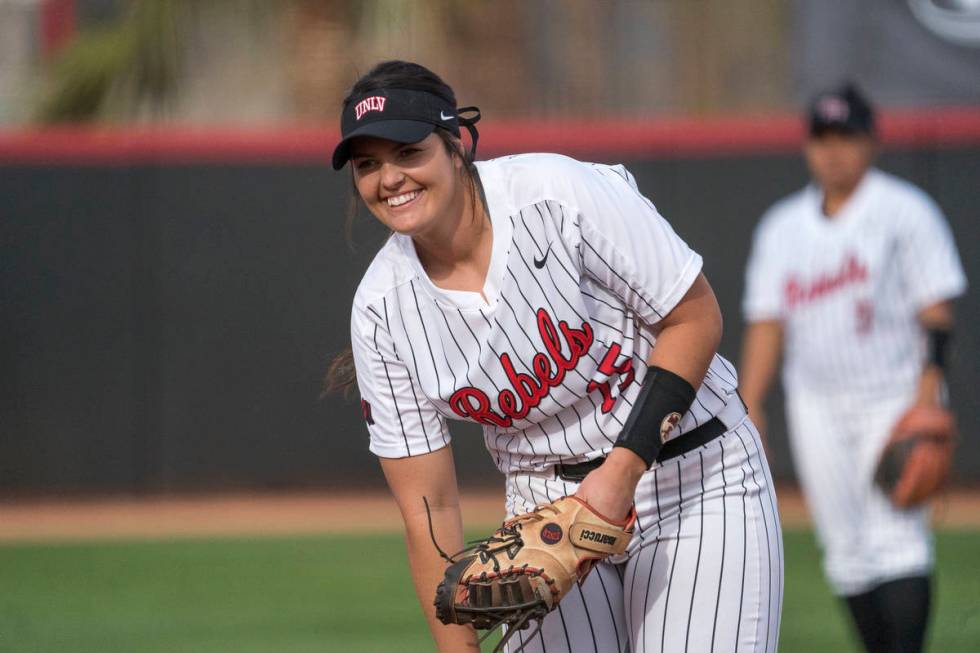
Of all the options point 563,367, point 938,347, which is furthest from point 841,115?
point 563,367

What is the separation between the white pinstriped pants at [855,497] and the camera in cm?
499

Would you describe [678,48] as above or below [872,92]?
above

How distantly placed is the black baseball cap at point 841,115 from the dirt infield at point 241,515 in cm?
375

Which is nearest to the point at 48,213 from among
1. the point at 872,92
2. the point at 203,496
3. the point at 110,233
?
the point at 110,233

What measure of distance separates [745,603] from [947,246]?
276cm

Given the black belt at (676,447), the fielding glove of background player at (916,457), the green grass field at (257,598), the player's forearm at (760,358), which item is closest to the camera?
the black belt at (676,447)

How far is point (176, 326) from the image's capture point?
9.98 meters

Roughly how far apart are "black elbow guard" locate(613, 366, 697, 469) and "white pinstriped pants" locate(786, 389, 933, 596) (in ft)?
7.95

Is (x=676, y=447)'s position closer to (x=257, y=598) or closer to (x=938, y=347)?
(x=938, y=347)

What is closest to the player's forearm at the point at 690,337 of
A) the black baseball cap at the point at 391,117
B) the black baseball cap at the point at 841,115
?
the black baseball cap at the point at 391,117

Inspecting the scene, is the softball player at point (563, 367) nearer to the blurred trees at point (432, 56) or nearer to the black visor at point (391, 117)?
the black visor at point (391, 117)

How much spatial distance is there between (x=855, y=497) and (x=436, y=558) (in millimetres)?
2599

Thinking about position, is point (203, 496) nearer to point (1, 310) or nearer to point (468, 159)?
point (1, 310)

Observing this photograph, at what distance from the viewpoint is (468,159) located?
9.80ft
